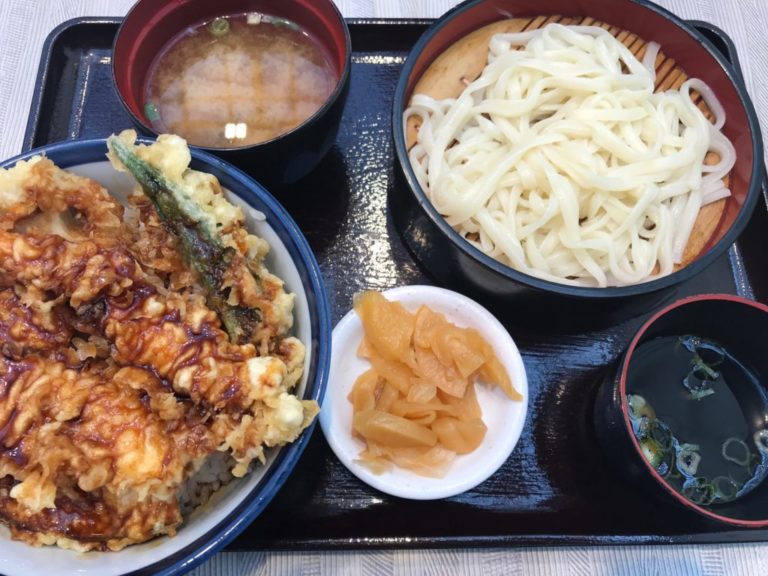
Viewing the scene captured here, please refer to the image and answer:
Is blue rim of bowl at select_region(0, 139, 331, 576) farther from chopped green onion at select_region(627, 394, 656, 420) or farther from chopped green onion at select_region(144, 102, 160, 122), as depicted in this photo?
chopped green onion at select_region(627, 394, 656, 420)

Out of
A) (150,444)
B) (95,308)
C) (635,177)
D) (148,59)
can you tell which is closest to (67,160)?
(95,308)

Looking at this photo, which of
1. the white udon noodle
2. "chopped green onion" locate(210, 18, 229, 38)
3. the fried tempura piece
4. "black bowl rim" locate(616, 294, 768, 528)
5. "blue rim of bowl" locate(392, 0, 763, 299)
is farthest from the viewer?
"chopped green onion" locate(210, 18, 229, 38)

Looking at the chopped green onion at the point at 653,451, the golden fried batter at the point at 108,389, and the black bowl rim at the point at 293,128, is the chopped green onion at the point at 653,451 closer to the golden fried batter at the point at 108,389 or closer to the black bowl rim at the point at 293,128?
the golden fried batter at the point at 108,389

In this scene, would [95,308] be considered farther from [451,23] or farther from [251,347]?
[451,23]

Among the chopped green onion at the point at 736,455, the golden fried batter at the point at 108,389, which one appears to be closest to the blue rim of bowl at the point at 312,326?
the golden fried batter at the point at 108,389

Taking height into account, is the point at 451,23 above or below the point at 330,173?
above

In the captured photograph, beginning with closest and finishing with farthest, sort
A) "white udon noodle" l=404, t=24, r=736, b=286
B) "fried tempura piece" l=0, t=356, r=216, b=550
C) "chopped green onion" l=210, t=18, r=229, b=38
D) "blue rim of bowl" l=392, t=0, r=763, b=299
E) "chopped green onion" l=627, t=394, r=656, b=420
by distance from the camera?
"fried tempura piece" l=0, t=356, r=216, b=550
"blue rim of bowl" l=392, t=0, r=763, b=299
"chopped green onion" l=627, t=394, r=656, b=420
"white udon noodle" l=404, t=24, r=736, b=286
"chopped green onion" l=210, t=18, r=229, b=38

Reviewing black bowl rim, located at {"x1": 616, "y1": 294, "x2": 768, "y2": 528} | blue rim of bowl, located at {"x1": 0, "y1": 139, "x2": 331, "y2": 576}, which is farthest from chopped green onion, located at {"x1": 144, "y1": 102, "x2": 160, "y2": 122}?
black bowl rim, located at {"x1": 616, "y1": 294, "x2": 768, "y2": 528}
